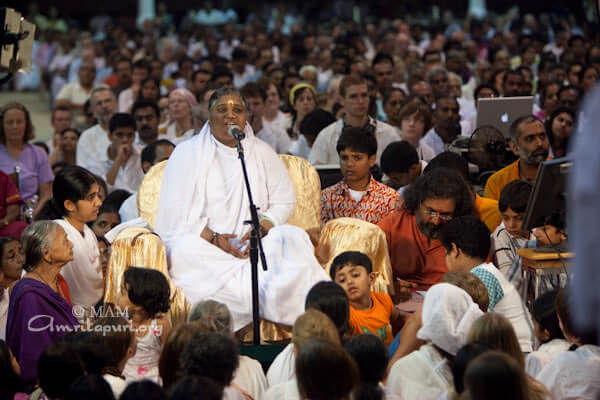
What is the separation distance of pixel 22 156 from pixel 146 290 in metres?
4.12

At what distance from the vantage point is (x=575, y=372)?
3.84 metres

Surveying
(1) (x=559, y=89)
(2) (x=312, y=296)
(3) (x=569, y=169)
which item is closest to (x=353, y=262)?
(2) (x=312, y=296)

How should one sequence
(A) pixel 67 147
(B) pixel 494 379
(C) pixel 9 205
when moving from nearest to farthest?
(B) pixel 494 379
(C) pixel 9 205
(A) pixel 67 147

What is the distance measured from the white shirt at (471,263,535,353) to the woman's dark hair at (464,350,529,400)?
148 centimetres

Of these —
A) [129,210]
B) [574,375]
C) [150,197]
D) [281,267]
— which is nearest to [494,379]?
[574,375]

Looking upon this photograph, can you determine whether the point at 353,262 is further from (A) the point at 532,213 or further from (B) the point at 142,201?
(B) the point at 142,201

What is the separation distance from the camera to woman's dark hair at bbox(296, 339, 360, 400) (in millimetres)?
3402

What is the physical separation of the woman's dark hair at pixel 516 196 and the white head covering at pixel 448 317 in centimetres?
150

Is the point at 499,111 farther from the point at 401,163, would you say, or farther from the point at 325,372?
the point at 325,372

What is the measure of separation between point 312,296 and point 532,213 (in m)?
1.17

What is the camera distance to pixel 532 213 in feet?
15.0

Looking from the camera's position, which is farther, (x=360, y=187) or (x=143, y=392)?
(x=360, y=187)

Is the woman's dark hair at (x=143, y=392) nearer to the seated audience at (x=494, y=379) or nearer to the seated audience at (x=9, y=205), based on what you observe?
the seated audience at (x=494, y=379)

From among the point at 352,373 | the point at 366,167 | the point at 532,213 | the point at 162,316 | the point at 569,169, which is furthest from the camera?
the point at 366,167
